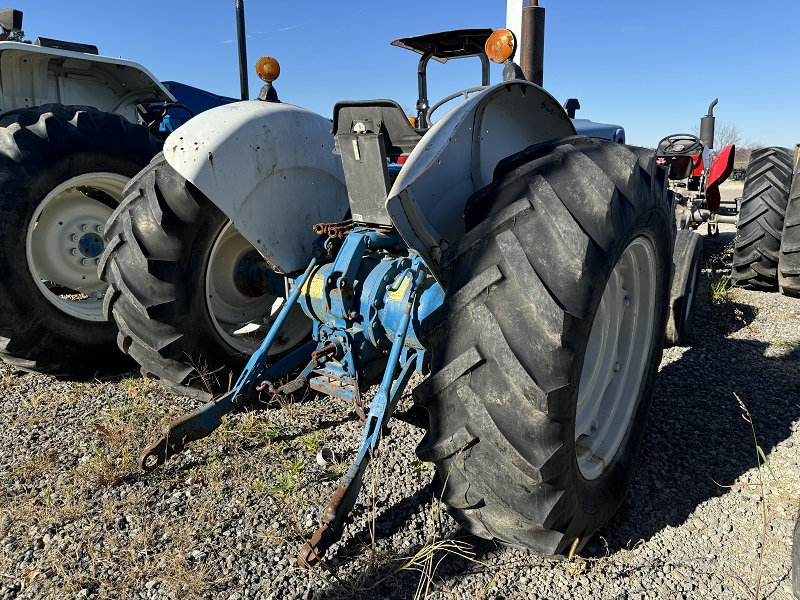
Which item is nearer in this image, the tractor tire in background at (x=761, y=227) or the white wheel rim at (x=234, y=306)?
the white wheel rim at (x=234, y=306)

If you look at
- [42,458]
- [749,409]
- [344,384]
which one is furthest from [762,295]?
[42,458]

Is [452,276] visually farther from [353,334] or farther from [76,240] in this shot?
[76,240]

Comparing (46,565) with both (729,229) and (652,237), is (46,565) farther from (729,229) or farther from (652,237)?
(729,229)


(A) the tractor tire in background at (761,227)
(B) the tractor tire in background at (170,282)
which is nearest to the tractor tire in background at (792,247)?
(A) the tractor tire in background at (761,227)

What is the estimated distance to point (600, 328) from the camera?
224 cm

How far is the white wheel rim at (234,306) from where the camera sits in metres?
2.92

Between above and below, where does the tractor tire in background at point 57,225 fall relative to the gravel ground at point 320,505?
above

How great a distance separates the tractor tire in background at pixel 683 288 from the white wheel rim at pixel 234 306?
2218 mm

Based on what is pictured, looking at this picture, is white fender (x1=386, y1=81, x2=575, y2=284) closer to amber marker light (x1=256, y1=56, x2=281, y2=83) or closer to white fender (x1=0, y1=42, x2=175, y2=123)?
amber marker light (x1=256, y1=56, x2=281, y2=83)

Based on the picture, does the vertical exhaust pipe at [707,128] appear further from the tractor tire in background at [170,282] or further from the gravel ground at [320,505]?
the tractor tire in background at [170,282]

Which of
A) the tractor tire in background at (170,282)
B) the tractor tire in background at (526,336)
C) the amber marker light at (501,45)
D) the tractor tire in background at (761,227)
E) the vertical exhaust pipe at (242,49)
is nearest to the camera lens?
the tractor tire in background at (526,336)

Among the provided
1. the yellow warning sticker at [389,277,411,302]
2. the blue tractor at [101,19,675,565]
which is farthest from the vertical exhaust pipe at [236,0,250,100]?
the yellow warning sticker at [389,277,411,302]

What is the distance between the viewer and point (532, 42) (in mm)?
4531

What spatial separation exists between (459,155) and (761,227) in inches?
153
